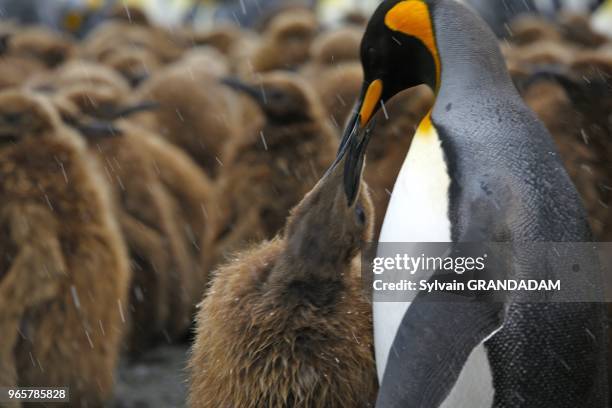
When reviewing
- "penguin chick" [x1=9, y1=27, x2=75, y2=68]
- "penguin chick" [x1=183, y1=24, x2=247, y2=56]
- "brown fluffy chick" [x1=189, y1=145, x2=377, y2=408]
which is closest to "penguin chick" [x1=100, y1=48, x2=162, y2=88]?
"penguin chick" [x1=9, y1=27, x2=75, y2=68]

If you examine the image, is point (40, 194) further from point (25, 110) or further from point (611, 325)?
point (611, 325)

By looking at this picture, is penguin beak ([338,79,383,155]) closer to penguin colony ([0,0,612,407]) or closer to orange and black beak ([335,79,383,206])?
orange and black beak ([335,79,383,206])

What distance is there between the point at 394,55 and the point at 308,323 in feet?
2.01

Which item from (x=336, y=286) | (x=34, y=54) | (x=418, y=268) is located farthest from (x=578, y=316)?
(x=34, y=54)

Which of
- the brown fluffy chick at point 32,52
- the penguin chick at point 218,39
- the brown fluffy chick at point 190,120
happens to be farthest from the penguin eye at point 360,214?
the penguin chick at point 218,39

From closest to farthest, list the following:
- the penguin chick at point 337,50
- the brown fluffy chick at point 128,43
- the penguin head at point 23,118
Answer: the penguin head at point 23,118, the penguin chick at point 337,50, the brown fluffy chick at point 128,43

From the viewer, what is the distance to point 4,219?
2.81m

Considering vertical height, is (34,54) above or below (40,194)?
Result: below

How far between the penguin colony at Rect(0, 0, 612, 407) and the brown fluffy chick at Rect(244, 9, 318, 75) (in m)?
1.03

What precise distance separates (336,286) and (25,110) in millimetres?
1470

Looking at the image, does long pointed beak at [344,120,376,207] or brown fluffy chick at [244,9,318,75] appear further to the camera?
brown fluffy chick at [244,9,318,75]

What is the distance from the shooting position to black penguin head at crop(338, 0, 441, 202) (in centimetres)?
203

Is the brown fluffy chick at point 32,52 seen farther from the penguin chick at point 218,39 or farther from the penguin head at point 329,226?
the penguin head at point 329,226

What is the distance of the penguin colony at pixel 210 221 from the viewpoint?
1.98m
